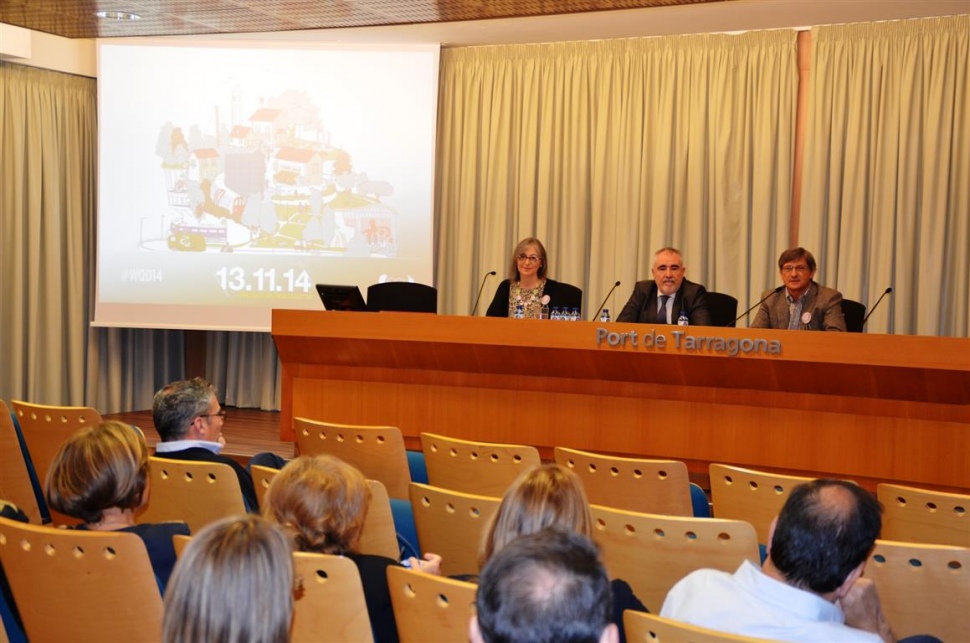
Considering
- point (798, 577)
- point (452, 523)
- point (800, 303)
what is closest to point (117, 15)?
point (800, 303)

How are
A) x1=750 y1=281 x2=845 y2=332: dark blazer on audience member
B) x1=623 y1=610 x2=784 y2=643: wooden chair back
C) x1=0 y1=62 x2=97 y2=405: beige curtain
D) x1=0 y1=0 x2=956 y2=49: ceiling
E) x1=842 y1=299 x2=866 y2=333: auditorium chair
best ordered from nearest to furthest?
x1=623 y1=610 x2=784 y2=643: wooden chair back, x1=750 y1=281 x2=845 y2=332: dark blazer on audience member, x1=842 y1=299 x2=866 y2=333: auditorium chair, x1=0 y1=0 x2=956 y2=49: ceiling, x1=0 y1=62 x2=97 y2=405: beige curtain

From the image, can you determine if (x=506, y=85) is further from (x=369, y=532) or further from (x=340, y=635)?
(x=340, y=635)

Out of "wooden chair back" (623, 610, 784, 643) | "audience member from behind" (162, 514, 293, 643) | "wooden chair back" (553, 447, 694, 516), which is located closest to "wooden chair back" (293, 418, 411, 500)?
"wooden chair back" (553, 447, 694, 516)

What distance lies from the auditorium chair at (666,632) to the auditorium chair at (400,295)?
491cm

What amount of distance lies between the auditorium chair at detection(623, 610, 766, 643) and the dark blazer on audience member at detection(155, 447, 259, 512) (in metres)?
1.92

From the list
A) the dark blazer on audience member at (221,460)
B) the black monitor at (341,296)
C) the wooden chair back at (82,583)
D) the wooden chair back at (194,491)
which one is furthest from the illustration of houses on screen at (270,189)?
the wooden chair back at (82,583)

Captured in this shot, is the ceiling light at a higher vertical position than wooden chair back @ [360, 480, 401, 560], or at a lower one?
higher

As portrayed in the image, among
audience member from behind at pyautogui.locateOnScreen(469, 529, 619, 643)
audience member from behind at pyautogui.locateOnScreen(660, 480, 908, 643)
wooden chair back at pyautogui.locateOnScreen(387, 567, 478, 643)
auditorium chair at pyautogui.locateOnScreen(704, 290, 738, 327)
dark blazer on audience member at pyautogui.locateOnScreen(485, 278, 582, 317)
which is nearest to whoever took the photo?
audience member from behind at pyautogui.locateOnScreen(469, 529, 619, 643)

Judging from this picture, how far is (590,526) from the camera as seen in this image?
2.23 meters

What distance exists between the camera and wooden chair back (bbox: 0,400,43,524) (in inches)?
163

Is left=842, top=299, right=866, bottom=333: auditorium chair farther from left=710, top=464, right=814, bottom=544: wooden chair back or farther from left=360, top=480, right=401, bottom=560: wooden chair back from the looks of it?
left=360, top=480, right=401, bottom=560: wooden chair back

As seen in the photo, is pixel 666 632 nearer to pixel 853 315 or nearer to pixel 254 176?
pixel 853 315

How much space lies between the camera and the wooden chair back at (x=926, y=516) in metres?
2.94

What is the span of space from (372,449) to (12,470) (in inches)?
60.0
